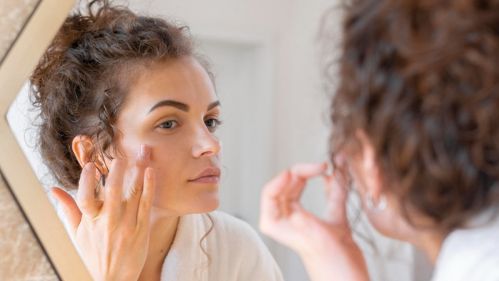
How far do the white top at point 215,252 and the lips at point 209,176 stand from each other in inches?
1.4

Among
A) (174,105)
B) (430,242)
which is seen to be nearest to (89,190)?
(174,105)

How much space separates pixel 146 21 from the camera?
1.95 ft

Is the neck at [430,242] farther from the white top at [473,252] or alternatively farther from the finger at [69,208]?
the finger at [69,208]

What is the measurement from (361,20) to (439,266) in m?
0.17

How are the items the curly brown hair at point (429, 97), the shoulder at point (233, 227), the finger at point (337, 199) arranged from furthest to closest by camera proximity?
the shoulder at point (233, 227), the finger at point (337, 199), the curly brown hair at point (429, 97)

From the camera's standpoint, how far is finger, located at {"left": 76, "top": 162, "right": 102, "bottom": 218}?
0.59 meters

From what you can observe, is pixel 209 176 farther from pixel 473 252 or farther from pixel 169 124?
pixel 473 252

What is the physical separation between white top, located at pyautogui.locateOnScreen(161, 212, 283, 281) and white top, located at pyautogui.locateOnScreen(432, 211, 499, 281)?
0.66 feet

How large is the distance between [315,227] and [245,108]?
0.49 ft

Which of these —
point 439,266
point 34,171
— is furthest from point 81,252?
point 439,266

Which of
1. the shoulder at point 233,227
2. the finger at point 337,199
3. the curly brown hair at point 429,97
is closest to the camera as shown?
the curly brown hair at point 429,97

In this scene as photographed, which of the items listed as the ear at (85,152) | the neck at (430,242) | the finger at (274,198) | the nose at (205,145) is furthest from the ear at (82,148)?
the neck at (430,242)

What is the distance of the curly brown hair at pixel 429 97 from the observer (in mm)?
337

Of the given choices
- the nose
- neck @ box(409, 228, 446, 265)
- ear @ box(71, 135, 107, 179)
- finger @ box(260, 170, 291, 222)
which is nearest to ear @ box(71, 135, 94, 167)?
ear @ box(71, 135, 107, 179)
